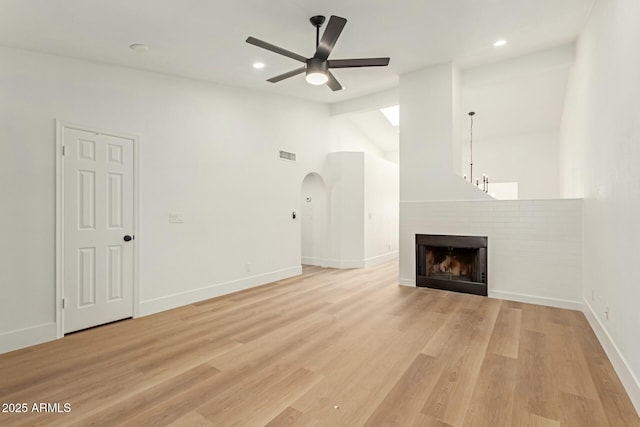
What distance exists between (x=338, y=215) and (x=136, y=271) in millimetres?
4110

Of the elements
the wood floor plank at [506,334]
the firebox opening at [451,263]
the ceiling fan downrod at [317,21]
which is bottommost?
the wood floor plank at [506,334]

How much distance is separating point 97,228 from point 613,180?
511 cm

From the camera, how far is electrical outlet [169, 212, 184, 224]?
4.18 metres

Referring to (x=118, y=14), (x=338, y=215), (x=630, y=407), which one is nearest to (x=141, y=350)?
(x=118, y=14)

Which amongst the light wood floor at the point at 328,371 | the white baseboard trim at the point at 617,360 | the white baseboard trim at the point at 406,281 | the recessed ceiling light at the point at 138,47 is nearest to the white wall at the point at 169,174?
the recessed ceiling light at the point at 138,47

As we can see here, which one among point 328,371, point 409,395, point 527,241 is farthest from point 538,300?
point 328,371

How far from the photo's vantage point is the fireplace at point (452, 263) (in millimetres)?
4602

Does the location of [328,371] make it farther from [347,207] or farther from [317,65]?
[347,207]

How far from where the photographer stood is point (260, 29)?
343 cm

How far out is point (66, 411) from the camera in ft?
6.58

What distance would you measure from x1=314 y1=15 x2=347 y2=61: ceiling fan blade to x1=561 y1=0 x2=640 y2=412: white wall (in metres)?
2.06

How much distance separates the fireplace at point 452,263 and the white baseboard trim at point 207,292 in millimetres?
2443

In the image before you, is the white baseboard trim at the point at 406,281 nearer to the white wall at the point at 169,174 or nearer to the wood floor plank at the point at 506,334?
the wood floor plank at the point at 506,334

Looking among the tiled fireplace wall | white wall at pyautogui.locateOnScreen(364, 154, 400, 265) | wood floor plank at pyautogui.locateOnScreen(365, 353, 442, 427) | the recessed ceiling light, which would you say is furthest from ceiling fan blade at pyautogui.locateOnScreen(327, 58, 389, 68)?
white wall at pyautogui.locateOnScreen(364, 154, 400, 265)
